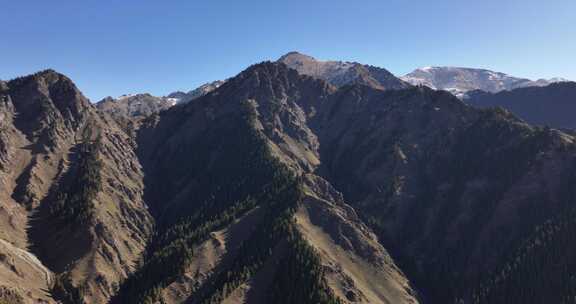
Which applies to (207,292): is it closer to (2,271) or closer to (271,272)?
(271,272)

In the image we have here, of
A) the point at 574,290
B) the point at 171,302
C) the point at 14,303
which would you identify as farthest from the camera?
the point at 171,302

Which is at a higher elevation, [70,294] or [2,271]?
A: [2,271]

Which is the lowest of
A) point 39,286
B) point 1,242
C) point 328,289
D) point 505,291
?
point 505,291

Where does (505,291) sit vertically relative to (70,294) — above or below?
below

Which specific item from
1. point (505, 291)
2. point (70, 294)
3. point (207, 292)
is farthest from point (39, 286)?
point (505, 291)

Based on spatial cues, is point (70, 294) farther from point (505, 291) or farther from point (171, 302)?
point (505, 291)

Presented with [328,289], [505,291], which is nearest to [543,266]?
[505,291]

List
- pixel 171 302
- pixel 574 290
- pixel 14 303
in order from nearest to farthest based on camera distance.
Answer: pixel 14 303, pixel 574 290, pixel 171 302

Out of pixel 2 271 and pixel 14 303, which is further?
pixel 2 271

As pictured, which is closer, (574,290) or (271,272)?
(574,290)
